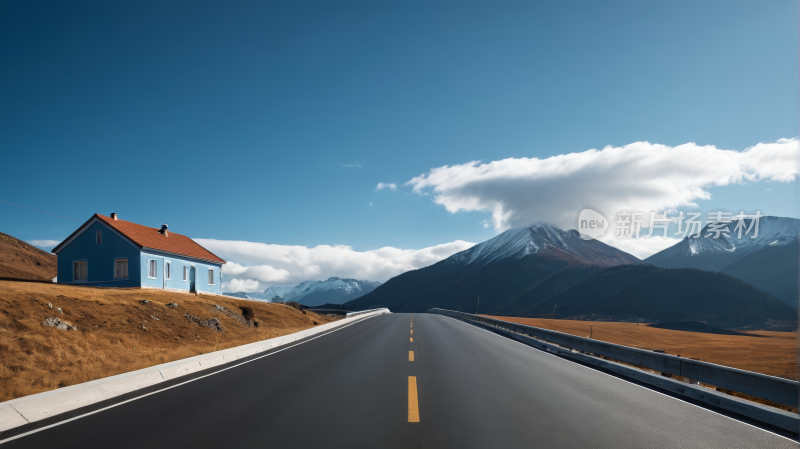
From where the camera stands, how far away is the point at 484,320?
31.4m

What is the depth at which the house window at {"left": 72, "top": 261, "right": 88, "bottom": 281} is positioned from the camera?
1228 inches

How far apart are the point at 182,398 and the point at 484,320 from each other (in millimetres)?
26496

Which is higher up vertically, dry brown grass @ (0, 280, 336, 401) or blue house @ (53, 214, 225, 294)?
blue house @ (53, 214, 225, 294)

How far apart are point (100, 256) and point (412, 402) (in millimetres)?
32552

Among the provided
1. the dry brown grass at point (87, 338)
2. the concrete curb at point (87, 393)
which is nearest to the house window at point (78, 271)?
the dry brown grass at point (87, 338)

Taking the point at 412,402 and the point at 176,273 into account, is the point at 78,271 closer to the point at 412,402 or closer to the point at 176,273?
the point at 176,273

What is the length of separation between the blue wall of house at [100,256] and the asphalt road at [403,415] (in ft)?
81.3

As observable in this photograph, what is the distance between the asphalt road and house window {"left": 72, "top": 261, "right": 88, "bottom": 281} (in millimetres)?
28883

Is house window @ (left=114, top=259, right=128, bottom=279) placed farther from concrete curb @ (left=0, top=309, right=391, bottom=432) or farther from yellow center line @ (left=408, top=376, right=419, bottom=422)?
yellow center line @ (left=408, top=376, right=419, bottom=422)

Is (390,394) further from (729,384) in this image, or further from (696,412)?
(729,384)

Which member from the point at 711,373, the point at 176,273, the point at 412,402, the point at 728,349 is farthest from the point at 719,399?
the point at 176,273

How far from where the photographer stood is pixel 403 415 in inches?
244

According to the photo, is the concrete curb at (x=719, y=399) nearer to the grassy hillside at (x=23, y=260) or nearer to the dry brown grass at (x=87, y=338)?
the dry brown grass at (x=87, y=338)

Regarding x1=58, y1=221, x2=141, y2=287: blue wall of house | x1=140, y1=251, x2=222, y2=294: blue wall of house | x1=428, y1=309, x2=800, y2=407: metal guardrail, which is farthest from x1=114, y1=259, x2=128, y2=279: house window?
x1=428, y1=309, x2=800, y2=407: metal guardrail
